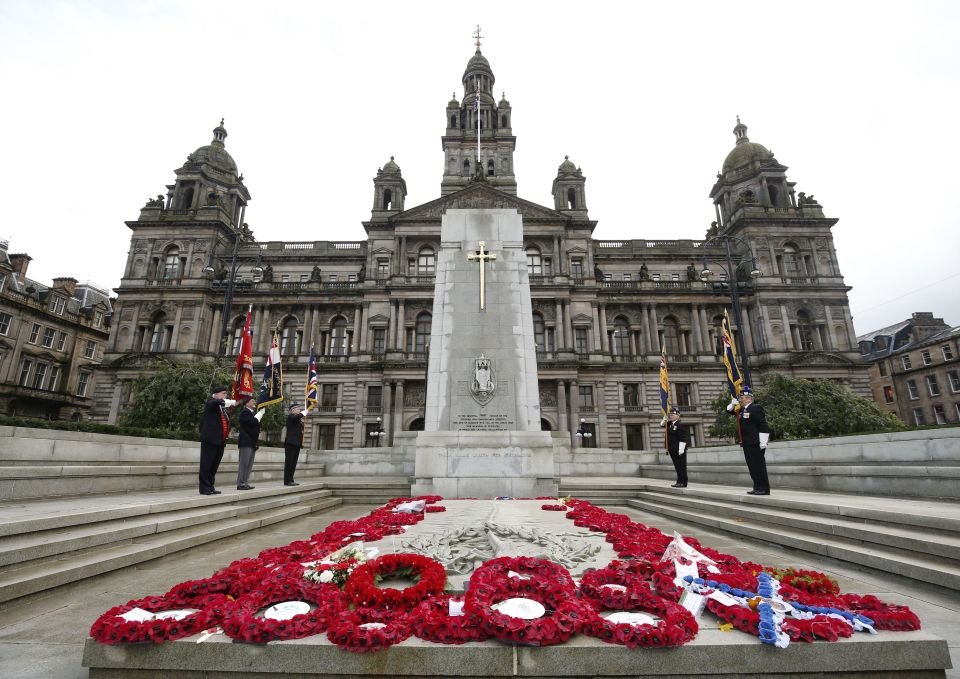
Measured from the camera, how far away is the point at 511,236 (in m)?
13.0

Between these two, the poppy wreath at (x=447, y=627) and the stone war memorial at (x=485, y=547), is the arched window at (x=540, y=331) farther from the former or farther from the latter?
the poppy wreath at (x=447, y=627)

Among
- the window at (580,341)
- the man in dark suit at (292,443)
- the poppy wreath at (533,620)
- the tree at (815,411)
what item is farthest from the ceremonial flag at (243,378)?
the window at (580,341)

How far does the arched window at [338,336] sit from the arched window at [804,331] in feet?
129

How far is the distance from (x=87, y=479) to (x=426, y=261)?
34030mm

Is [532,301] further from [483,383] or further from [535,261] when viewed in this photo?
[483,383]

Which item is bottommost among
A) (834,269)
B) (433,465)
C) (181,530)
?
(181,530)

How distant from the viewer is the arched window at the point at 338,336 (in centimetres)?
4022

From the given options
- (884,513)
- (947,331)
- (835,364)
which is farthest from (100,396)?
(947,331)

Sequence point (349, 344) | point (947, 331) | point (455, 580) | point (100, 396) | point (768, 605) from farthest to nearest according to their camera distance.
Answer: point (947, 331) < point (349, 344) < point (100, 396) < point (455, 580) < point (768, 605)

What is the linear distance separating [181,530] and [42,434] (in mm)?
4566

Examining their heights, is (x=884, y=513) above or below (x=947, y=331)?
below

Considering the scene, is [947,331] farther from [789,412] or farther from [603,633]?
[603,633]

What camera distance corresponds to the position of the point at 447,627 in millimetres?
2723

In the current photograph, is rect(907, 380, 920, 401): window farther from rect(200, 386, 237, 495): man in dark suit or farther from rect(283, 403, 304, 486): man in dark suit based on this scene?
rect(200, 386, 237, 495): man in dark suit
